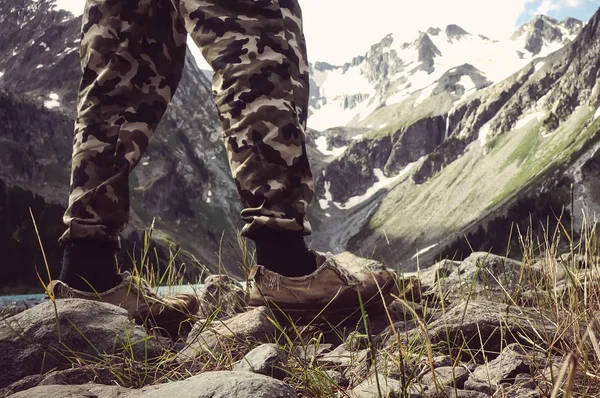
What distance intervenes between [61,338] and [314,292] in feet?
4.56

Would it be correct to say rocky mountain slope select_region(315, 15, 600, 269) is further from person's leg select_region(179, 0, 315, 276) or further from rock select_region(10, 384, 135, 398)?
rock select_region(10, 384, 135, 398)

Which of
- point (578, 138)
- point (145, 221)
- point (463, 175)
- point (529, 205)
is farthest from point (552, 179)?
point (145, 221)

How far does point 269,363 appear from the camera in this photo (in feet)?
6.91

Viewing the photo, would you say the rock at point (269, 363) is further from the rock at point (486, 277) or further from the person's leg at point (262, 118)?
the rock at point (486, 277)

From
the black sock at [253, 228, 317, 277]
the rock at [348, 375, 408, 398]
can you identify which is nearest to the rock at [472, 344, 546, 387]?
the rock at [348, 375, 408, 398]

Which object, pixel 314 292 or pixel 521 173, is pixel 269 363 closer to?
pixel 314 292

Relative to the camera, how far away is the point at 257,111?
293cm

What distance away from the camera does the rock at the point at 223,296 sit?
4.06 m

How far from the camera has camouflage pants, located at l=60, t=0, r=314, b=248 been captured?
9.63ft

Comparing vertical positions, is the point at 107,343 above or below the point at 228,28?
below

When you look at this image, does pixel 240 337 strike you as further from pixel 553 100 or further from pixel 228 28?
pixel 553 100

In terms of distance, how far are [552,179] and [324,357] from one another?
12988cm

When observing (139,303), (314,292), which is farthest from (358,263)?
(139,303)

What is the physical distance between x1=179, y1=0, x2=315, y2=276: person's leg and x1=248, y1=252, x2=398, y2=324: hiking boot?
0.25 ft
